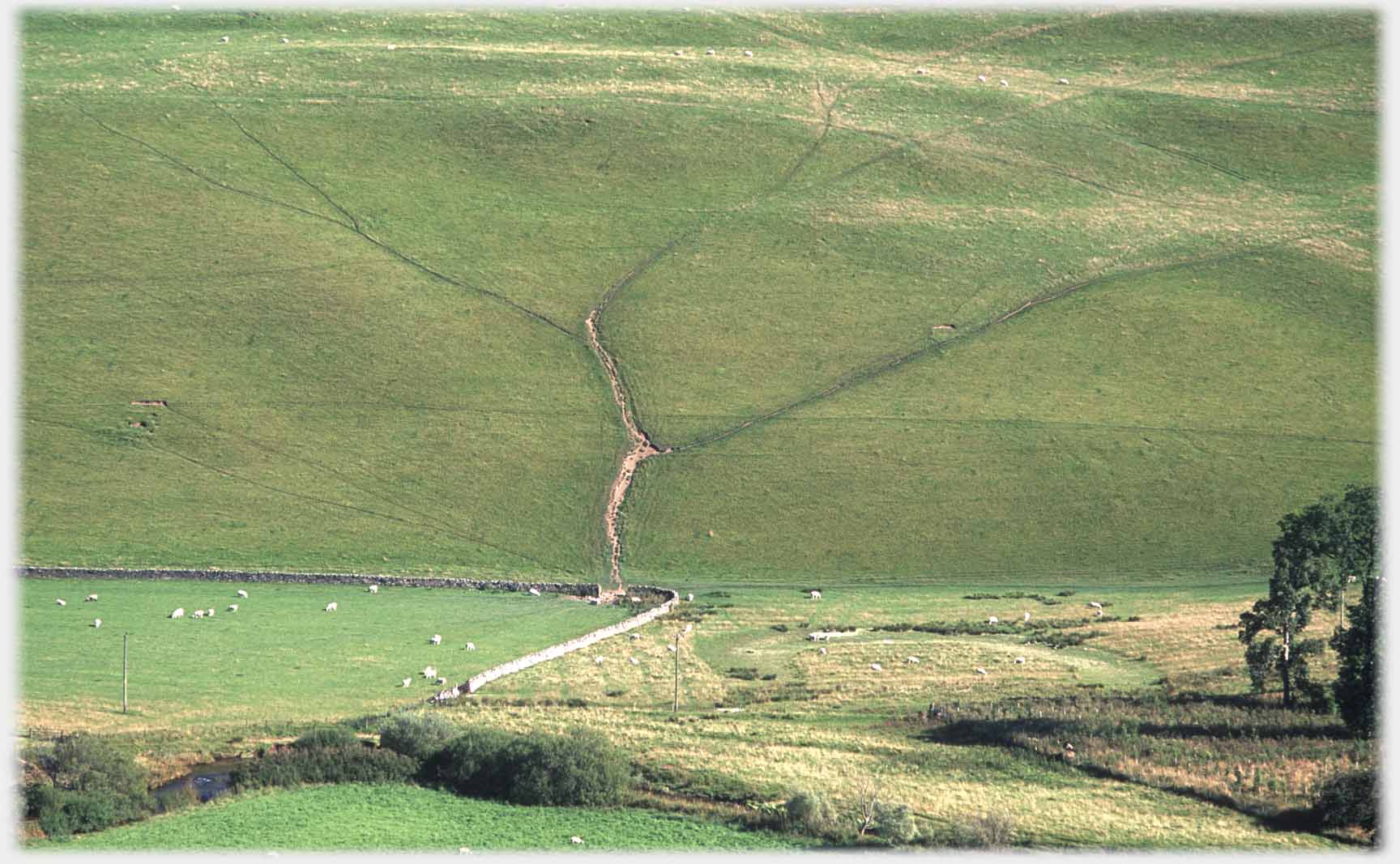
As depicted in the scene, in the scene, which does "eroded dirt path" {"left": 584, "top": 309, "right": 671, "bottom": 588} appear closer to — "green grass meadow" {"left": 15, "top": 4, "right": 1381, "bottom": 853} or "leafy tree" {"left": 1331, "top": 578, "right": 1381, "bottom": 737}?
"green grass meadow" {"left": 15, "top": 4, "right": 1381, "bottom": 853}

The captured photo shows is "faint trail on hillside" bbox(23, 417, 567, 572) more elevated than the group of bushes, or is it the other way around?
"faint trail on hillside" bbox(23, 417, 567, 572)

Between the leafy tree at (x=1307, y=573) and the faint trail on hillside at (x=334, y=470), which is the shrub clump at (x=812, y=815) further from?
the faint trail on hillside at (x=334, y=470)

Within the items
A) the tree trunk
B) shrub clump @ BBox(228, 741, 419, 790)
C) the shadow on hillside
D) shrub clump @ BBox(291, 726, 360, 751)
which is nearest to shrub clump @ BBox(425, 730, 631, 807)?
shrub clump @ BBox(228, 741, 419, 790)

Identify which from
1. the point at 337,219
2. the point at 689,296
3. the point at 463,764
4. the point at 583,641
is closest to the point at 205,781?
the point at 463,764

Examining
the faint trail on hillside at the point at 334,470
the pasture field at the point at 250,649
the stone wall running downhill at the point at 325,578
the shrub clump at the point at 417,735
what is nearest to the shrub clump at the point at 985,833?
the shrub clump at the point at 417,735

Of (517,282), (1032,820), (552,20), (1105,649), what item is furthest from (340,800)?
(552,20)

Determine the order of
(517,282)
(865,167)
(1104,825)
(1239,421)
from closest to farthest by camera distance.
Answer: (1104,825) < (1239,421) < (517,282) < (865,167)

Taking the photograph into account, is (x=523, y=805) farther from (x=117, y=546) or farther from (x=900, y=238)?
(x=900, y=238)
